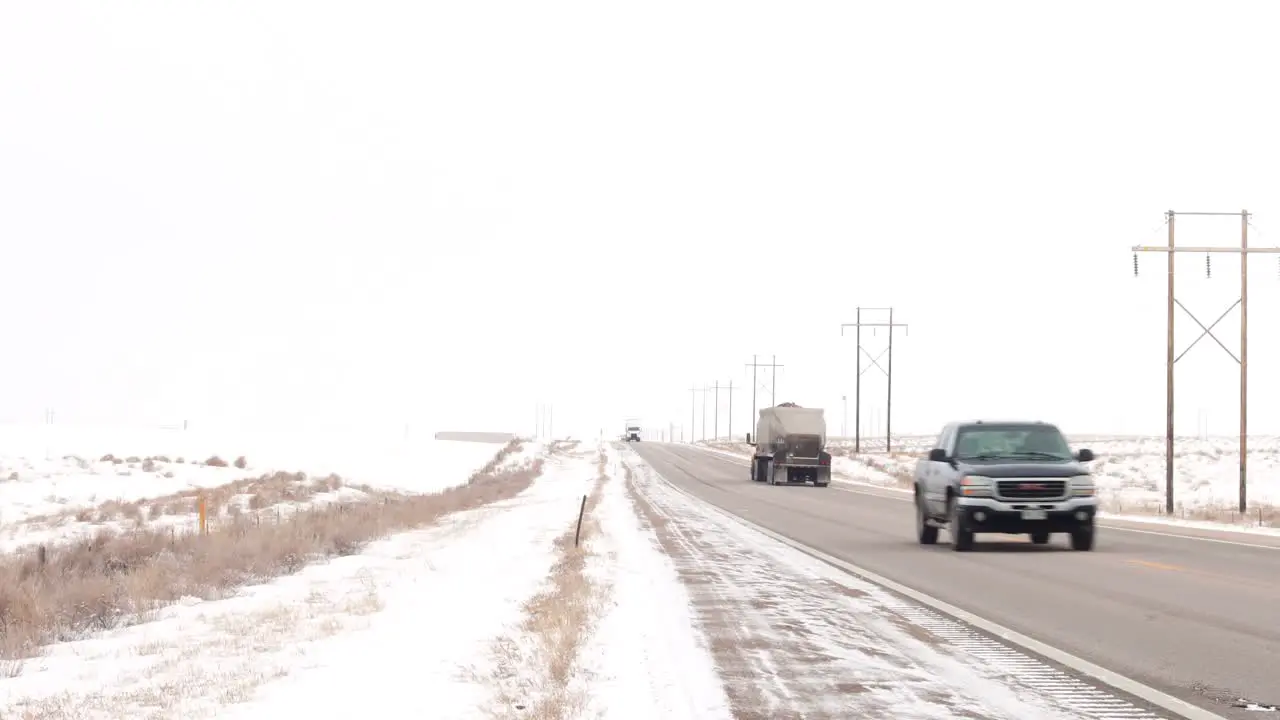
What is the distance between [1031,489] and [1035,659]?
1087 centimetres

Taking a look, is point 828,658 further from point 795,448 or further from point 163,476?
point 163,476

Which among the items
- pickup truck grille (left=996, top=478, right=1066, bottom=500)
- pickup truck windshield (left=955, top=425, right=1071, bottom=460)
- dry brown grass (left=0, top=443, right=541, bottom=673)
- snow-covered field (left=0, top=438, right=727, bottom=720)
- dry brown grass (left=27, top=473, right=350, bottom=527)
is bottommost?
dry brown grass (left=27, top=473, right=350, bottom=527)

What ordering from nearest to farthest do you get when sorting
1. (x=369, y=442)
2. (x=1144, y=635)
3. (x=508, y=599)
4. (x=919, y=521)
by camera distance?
1. (x=1144, y=635)
2. (x=508, y=599)
3. (x=919, y=521)
4. (x=369, y=442)

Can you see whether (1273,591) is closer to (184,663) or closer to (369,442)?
(184,663)

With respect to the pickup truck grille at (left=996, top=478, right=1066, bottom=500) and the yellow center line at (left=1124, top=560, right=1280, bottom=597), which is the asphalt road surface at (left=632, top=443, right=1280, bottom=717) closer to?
the yellow center line at (left=1124, top=560, right=1280, bottom=597)

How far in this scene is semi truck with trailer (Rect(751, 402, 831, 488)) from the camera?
56.3m

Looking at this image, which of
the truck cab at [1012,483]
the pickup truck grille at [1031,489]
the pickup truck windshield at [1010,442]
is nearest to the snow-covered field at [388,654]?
the truck cab at [1012,483]

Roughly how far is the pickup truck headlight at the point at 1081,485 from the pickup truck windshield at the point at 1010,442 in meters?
0.78

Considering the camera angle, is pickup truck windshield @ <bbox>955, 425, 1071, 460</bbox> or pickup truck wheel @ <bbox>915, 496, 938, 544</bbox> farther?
pickup truck wheel @ <bbox>915, 496, 938, 544</bbox>

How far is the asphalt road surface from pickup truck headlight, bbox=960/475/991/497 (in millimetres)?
954

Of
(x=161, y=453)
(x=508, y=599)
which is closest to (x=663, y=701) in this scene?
(x=508, y=599)

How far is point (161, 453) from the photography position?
79250mm

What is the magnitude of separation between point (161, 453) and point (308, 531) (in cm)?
5868

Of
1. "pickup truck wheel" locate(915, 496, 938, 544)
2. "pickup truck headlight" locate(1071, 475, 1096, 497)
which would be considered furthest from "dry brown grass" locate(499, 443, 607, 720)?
"pickup truck headlight" locate(1071, 475, 1096, 497)
